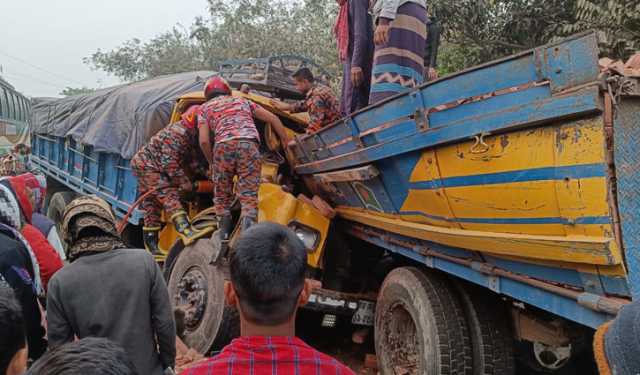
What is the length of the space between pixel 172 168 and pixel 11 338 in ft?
12.1

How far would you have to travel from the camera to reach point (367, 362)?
13.3ft

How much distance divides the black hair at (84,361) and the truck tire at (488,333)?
7.28ft

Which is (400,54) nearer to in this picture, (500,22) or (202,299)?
(202,299)

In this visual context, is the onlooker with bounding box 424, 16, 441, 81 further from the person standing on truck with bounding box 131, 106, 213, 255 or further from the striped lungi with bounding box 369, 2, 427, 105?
the person standing on truck with bounding box 131, 106, 213, 255

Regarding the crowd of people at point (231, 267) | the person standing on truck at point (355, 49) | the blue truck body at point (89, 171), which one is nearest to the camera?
the crowd of people at point (231, 267)

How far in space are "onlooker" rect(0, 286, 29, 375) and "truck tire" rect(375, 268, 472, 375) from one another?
6.67 ft

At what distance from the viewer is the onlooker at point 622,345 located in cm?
78

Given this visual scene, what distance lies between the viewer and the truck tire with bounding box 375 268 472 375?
2.87m

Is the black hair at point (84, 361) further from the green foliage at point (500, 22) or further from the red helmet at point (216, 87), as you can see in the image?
the green foliage at point (500, 22)

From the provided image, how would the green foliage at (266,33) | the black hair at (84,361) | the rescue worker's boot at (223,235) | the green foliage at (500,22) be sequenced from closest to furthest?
the black hair at (84,361), the rescue worker's boot at (223,235), the green foliage at (500,22), the green foliage at (266,33)

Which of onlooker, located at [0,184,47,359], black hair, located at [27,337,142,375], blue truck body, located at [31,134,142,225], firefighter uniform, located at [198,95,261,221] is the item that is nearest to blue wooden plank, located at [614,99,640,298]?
black hair, located at [27,337,142,375]

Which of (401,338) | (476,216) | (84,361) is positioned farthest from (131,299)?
(401,338)

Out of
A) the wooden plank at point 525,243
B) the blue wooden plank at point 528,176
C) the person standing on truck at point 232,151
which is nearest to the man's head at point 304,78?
the person standing on truck at point 232,151

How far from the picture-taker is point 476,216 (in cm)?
239
